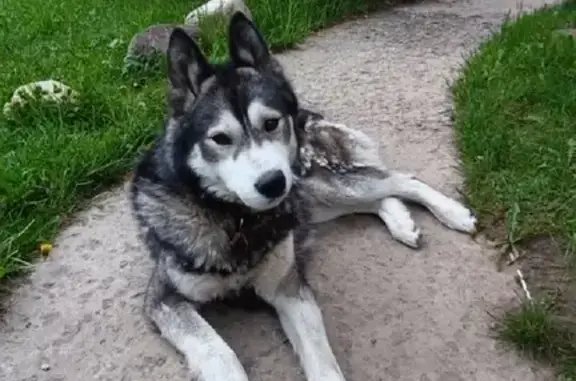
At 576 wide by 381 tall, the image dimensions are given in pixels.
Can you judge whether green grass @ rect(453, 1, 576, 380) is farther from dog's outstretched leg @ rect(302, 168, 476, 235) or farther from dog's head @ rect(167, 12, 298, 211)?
dog's head @ rect(167, 12, 298, 211)

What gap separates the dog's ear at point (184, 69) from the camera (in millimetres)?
2922

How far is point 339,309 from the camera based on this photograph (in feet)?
10.7

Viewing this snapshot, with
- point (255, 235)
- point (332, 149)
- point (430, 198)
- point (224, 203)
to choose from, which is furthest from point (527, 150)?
point (224, 203)

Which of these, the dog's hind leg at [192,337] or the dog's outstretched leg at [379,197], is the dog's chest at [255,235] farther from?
the dog's outstretched leg at [379,197]

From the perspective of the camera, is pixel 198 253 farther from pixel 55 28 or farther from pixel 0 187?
pixel 55 28

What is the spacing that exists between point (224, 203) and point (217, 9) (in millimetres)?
3396

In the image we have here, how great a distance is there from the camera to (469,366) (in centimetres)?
294

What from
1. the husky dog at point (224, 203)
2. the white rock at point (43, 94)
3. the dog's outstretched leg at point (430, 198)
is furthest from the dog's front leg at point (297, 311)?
the white rock at point (43, 94)

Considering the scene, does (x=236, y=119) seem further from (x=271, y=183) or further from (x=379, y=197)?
(x=379, y=197)

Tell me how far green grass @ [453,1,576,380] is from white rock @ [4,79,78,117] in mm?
2166

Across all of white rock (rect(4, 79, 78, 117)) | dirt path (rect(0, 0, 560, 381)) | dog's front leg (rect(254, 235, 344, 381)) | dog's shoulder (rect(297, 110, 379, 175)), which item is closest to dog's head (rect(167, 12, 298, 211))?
dog's front leg (rect(254, 235, 344, 381))

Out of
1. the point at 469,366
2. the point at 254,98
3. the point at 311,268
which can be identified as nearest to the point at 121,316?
the point at 311,268

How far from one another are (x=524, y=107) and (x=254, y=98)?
7.35 feet

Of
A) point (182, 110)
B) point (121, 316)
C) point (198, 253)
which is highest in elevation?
point (182, 110)
